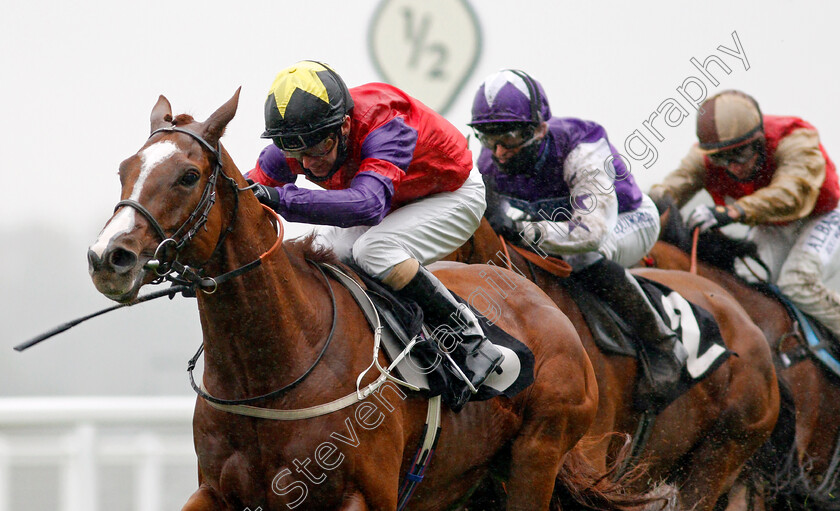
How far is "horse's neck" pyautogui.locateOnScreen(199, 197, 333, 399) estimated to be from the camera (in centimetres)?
263

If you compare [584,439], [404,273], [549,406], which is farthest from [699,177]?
[404,273]

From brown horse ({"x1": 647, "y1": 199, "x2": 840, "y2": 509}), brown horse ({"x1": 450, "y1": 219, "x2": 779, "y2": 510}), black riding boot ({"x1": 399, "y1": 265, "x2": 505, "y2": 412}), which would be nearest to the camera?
black riding boot ({"x1": 399, "y1": 265, "x2": 505, "y2": 412})

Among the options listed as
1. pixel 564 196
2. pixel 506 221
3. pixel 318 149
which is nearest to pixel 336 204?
pixel 318 149

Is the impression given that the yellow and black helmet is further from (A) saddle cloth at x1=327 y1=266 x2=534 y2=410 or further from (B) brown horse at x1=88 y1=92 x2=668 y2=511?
(A) saddle cloth at x1=327 y1=266 x2=534 y2=410

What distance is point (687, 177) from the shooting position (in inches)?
243

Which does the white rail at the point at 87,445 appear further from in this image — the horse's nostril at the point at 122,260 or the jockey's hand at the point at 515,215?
the horse's nostril at the point at 122,260

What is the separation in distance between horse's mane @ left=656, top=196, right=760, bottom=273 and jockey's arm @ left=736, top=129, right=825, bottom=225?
0.56 ft

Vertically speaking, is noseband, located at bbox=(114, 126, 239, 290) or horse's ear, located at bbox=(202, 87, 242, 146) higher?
horse's ear, located at bbox=(202, 87, 242, 146)

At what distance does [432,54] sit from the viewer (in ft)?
20.8

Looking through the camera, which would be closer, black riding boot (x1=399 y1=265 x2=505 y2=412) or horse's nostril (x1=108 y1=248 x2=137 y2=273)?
horse's nostril (x1=108 y1=248 x2=137 y2=273)

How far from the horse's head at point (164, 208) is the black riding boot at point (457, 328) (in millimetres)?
738

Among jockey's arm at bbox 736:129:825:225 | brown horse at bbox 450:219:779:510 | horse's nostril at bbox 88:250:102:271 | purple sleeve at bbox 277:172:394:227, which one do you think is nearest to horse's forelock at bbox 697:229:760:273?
jockey's arm at bbox 736:129:825:225

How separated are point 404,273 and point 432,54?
357 centimetres

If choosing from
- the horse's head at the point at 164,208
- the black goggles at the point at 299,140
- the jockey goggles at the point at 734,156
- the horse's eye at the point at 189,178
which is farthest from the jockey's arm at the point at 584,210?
the horse's eye at the point at 189,178
